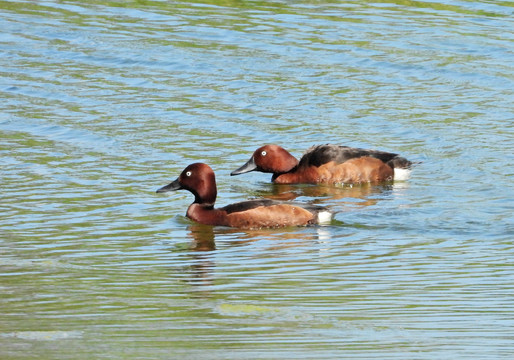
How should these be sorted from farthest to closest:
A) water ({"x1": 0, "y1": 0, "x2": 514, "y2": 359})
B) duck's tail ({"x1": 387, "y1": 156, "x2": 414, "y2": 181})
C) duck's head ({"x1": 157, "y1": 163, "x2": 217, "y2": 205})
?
duck's tail ({"x1": 387, "y1": 156, "x2": 414, "y2": 181}) → duck's head ({"x1": 157, "y1": 163, "x2": 217, "y2": 205}) → water ({"x1": 0, "y1": 0, "x2": 514, "y2": 359})

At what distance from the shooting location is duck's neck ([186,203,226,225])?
13.1 metres

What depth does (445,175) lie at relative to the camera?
1516 cm

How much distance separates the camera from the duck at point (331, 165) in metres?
15.3

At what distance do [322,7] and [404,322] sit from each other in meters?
18.5

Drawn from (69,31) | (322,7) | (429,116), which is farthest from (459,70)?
(69,31)

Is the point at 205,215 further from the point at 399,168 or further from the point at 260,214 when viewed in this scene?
the point at 399,168

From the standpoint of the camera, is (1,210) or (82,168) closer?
(1,210)

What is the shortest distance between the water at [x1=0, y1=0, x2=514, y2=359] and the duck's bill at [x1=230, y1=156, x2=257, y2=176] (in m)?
0.18

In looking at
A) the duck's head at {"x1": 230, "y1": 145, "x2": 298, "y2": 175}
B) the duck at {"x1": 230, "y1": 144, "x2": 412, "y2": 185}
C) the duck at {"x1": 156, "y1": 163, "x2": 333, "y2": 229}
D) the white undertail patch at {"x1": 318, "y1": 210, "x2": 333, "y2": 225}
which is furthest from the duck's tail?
the white undertail patch at {"x1": 318, "y1": 210, "x2": 333, "y2": 225}

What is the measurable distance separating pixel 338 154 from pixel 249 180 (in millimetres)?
1407

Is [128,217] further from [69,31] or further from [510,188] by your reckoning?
[69,31]

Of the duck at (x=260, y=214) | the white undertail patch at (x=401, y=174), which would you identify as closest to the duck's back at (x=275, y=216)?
the duck at (x=260, y=214)

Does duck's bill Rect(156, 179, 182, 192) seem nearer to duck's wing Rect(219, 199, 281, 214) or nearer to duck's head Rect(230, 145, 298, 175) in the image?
duck's wing Rect(219, 199, 281, 214)

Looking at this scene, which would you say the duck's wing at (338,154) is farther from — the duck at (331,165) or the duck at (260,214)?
the duck at (260,214)
